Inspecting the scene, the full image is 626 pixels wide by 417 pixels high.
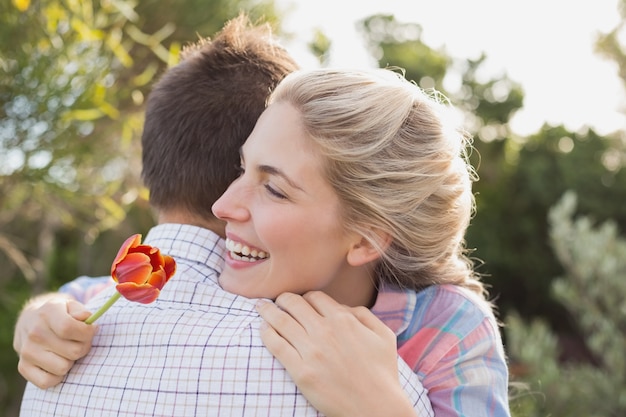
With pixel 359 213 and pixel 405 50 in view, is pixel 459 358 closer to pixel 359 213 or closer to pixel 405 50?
pixel 359 213

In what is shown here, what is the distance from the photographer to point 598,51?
32.3 feet

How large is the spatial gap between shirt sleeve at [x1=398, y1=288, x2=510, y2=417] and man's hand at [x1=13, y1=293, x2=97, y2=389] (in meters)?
0.68

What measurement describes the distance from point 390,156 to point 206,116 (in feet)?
1.73

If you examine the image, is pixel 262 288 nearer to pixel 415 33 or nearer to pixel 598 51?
pixel 598 51

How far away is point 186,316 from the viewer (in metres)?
1.49

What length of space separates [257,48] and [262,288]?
741 mm

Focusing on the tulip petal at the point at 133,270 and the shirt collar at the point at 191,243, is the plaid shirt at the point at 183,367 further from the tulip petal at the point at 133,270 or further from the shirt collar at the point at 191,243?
the tulip petal at the point at 133,270

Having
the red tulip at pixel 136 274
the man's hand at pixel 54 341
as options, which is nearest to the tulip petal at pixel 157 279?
the red tulip at pixel 136 274

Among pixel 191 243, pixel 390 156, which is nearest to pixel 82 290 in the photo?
pixel 191 243

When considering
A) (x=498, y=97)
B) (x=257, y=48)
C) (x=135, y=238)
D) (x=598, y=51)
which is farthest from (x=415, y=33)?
(x=135, y=238)

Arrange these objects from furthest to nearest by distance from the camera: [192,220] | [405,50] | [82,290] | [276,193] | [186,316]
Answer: [405,50], [82,290], [192,220], [276,193], [186,316]

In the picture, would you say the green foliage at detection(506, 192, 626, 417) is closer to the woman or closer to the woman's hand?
the woman

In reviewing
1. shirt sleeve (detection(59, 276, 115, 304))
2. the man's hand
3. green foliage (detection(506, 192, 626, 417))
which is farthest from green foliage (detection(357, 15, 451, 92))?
the man's hand

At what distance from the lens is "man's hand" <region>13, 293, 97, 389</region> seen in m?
1.53
